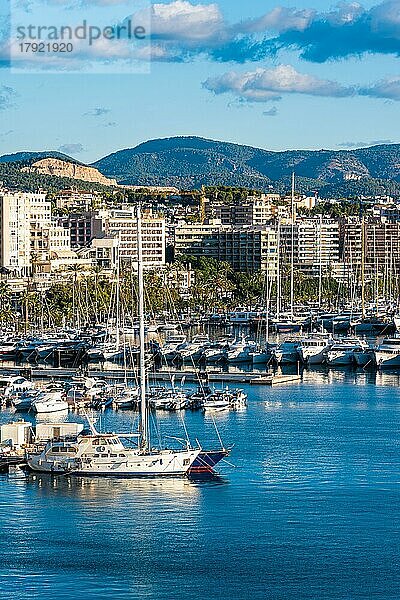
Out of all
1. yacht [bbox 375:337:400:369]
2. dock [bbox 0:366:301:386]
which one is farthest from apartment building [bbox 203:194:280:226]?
dock [bbox 0:366:301:386]

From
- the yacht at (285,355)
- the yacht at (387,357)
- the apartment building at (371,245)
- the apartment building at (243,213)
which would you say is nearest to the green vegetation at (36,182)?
the apartment building at (243,213)

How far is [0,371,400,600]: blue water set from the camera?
17.3 meters

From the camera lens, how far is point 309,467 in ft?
79.8

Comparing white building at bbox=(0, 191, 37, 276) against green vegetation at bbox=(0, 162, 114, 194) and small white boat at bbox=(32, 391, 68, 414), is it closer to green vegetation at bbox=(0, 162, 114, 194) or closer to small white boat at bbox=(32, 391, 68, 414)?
small white boat at bbox=(32, 391, 68, 414)

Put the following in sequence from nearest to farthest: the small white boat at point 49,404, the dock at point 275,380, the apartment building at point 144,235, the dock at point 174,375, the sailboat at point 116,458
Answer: the sailboat at point 116,458, the small white boat at point 49,404, the dock at point 174,375, the dock at point 275,380, the apartment building at point 144,235

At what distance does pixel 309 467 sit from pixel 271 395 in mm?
10468

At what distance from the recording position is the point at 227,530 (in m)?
19.8

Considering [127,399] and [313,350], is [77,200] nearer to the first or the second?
[313,350]

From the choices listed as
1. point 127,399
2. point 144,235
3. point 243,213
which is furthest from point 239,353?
point 243,213

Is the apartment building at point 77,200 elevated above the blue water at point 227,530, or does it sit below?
above

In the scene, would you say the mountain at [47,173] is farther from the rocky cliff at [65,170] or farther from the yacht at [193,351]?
the yacht at [193,351]

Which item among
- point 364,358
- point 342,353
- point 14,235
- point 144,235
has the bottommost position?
point 364,358

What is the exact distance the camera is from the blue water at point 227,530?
17.3 m

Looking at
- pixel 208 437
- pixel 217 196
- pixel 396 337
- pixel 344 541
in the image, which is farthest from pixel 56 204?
pixel 344 541
